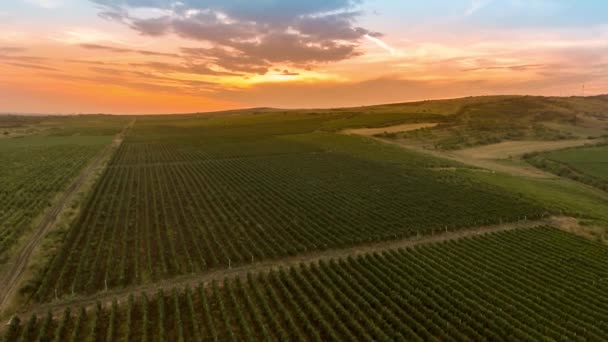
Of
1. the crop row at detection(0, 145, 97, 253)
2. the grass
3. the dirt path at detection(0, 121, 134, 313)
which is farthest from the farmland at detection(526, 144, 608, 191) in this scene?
the crop row at detection(0, 145, 97, 253)

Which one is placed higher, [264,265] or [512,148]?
[512,148]

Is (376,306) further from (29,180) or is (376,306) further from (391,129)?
(391,129)

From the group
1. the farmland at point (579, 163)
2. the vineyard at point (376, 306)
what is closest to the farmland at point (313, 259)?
the vineyard at point (376, 306)

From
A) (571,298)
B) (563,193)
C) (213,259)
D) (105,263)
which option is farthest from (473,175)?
(105,263)

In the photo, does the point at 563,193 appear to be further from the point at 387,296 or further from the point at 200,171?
the point at 200,171

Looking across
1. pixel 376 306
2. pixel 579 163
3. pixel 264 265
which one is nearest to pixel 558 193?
pixel 579 163

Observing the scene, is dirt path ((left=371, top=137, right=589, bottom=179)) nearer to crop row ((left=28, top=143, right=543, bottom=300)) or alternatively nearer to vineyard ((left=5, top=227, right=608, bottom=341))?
crop row ((left=28, top=143, right=543, bottom=300))

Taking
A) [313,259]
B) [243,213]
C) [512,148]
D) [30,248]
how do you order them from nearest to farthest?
[313,259]
[30,248]
[243,213]
[512,148]
